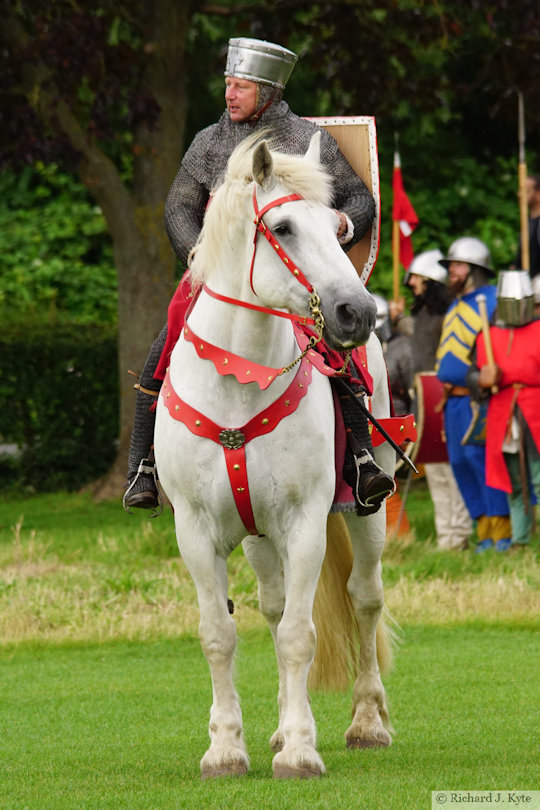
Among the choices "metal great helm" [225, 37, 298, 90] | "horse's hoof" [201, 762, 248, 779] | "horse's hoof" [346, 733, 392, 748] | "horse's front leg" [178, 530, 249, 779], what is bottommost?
"horse's hoof" [346, 733, 392, 748]

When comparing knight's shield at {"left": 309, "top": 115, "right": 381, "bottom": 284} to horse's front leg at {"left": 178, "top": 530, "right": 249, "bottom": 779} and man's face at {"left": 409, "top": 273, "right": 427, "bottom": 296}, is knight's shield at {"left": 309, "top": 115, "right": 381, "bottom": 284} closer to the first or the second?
horse's front leg at {"left": 178, "top": 530, "right": 249, "bottom": 779}

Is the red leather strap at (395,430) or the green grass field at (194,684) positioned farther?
the red leather strap at (395,430)

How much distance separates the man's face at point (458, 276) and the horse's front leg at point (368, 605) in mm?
6678

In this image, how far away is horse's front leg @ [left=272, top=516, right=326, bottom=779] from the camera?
20.9 ft

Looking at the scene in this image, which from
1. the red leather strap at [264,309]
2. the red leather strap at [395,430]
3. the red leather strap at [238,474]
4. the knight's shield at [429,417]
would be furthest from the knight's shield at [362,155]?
the knight's shield at [429,417]

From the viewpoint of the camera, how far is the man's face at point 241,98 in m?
7.13

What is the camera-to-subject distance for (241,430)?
6.36 meters

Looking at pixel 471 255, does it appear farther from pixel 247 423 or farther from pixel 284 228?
pixel 284 228

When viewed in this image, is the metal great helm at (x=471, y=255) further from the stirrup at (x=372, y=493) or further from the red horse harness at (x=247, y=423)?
the red horse harness at (x=247, y=423)

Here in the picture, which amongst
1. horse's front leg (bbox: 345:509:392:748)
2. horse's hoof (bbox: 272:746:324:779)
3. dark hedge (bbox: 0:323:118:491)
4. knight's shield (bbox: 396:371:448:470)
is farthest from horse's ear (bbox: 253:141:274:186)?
dark hedge (bbox: 0:323:118:491)

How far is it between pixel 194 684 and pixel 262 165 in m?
4.16

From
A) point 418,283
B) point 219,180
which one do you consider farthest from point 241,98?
point 418,283

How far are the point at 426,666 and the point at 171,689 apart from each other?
5.34 ft

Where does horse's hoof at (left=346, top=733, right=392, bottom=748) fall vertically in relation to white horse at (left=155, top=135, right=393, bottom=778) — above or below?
below
